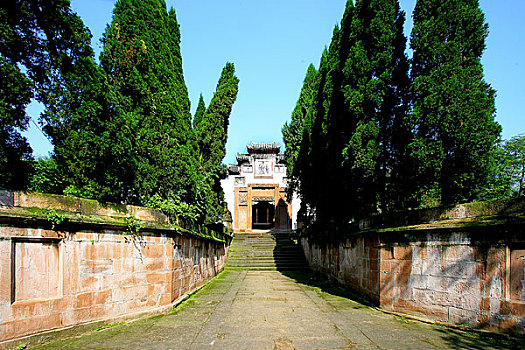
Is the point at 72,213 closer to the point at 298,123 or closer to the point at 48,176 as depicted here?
the point at 48,176

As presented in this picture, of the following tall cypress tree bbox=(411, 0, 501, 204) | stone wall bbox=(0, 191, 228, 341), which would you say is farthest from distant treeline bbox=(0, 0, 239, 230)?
tall cypress tree bbox=(411, 0, 501, 204)

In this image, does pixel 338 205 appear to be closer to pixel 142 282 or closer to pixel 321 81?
pixel 321 81

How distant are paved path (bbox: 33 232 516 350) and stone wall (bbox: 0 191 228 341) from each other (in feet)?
1.29

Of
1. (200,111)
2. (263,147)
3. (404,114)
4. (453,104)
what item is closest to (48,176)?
(453,104)

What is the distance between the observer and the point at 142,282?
582 cm

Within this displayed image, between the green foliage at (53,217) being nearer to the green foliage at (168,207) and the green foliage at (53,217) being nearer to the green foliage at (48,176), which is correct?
the green foliage at (48,176)

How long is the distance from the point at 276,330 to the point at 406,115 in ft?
15.8

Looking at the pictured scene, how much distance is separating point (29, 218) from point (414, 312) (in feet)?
20.9

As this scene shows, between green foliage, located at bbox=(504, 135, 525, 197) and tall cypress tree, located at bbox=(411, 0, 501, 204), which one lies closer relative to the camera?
tall cypress tree, located at bbox=(411, 0, 501, 204)

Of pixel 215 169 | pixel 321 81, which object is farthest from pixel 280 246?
pixel 321 81

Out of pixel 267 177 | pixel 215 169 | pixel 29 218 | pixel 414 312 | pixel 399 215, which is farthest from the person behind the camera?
pixel 267 177

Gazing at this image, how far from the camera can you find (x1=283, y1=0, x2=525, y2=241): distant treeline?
5.25 metres

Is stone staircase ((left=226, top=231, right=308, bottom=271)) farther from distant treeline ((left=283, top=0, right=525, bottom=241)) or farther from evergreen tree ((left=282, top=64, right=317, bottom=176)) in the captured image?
distant treeline ((left=283, top=0, right=525, bottom=241))

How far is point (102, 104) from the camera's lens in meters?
5.48
